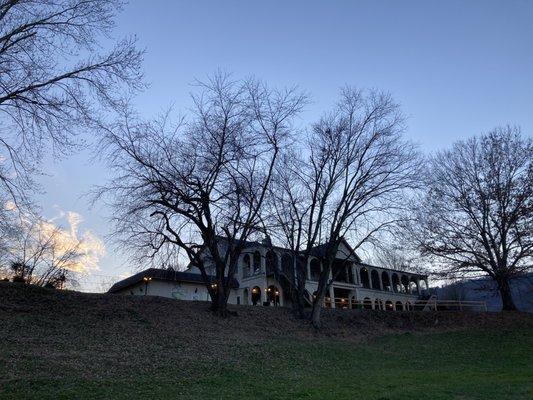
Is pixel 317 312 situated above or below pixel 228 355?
above

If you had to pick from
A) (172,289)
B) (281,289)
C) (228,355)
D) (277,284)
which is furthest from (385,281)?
(228,355)

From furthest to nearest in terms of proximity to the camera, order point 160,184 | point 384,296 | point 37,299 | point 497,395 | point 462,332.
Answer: point 384,296
point 462,332
point 160,184
point 37,299
point 497,395

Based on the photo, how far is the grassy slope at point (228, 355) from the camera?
11445 mm

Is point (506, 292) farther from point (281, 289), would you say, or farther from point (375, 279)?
point (375, 279)

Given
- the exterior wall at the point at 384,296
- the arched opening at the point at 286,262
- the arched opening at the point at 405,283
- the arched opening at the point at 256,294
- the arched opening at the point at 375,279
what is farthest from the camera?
the arched opening at the point at 405,283

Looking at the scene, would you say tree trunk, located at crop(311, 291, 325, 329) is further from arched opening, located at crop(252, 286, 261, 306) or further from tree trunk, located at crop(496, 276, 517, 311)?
arched opening, located at crop(252, 286, 261, 306)

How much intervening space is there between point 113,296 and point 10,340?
316 inches

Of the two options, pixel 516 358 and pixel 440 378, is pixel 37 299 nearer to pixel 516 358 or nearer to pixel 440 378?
pixel 440 378

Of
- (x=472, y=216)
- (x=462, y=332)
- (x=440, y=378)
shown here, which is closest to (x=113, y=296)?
(x=440, y=378)

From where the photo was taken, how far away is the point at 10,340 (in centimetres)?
1407

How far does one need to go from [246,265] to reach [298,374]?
27376mm

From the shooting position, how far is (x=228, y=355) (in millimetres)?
16500

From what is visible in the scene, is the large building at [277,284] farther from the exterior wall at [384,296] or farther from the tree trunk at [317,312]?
the tree trunk at [317,312]

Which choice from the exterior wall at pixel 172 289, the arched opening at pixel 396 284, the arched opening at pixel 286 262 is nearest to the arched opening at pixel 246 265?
the exterior wall at pixel 172 289
